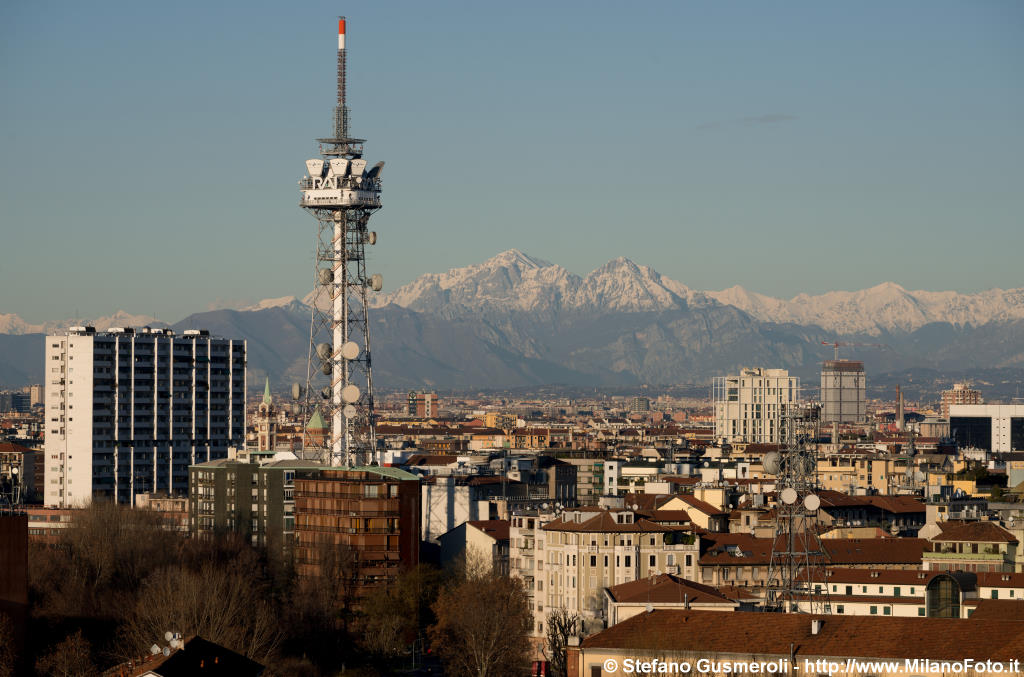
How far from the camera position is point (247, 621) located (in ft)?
290

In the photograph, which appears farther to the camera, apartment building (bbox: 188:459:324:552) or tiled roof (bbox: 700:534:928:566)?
apartment building (bbox: 188:459:324:552)

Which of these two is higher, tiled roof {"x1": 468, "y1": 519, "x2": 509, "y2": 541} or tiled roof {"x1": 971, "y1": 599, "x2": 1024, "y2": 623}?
tiled roof {"x1": 971, "y1": 599, "x2": 1024, "y2": 623}

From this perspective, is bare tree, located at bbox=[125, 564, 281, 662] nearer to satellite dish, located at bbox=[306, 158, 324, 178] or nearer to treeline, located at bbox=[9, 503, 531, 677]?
treeline, located at bbox=[9, 503, 531, 677]

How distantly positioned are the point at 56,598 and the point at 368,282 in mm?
60118

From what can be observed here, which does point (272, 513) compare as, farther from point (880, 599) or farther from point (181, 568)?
point (880, 599)

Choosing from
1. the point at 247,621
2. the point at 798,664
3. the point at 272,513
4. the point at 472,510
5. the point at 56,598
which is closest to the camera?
the point at 798,664

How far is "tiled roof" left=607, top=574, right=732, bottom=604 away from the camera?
8500 centimetres

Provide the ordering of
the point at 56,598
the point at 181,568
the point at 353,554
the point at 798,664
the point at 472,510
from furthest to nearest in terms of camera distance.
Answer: the point at 472,510 → the point at 353,554 → the point at 181,568 → the point at 56,598 → the point at 798,664

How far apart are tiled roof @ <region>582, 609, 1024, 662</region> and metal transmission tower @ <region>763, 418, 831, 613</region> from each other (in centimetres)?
929

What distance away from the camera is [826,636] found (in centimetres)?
6775

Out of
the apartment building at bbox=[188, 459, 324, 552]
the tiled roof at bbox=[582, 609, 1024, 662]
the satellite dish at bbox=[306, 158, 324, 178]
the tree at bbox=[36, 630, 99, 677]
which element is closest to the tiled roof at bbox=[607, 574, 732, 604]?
the tiled roof at bbox=[582, 609, 1024, 662]

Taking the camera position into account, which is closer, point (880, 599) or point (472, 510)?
point (880, 599)

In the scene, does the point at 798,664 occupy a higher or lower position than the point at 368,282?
lower

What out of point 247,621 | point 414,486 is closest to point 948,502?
point 414,486
